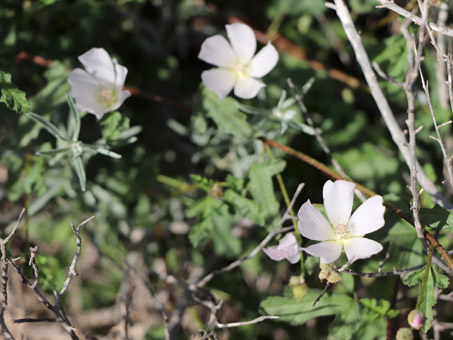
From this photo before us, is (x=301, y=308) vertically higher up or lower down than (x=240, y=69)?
lower down

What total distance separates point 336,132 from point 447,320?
136cm

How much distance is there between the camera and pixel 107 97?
2451mm

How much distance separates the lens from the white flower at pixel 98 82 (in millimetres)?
2355

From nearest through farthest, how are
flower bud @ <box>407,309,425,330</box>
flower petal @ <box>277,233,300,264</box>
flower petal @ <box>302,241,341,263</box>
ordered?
flower bud @ <box>407,309,425,330</box>
flower petal @ <box>302,241,341,263</box>
flower petal @ <box>277,233,300,264</box>

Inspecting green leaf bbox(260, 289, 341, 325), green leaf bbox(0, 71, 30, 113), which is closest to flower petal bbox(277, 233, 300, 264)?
green leaf bbox(260, 289, 341, 325)

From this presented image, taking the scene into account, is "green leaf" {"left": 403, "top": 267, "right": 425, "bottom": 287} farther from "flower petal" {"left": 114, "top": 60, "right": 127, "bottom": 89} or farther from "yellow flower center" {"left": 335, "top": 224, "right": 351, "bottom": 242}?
"flower petal" {"left": 114, "top": 60, "right": 127, "bottom": 89}

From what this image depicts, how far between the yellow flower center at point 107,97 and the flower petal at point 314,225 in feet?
3.60

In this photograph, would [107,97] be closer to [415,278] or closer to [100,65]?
[100,65]

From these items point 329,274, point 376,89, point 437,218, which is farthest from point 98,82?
point 437,218

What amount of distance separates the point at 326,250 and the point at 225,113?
0.92 metres

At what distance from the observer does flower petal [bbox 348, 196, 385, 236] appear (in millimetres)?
1973

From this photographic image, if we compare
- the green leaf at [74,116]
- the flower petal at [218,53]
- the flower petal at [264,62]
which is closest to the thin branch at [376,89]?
the flower petal at [264,62]

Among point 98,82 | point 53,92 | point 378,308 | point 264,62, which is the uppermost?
point 264,62

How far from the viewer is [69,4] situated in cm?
317
